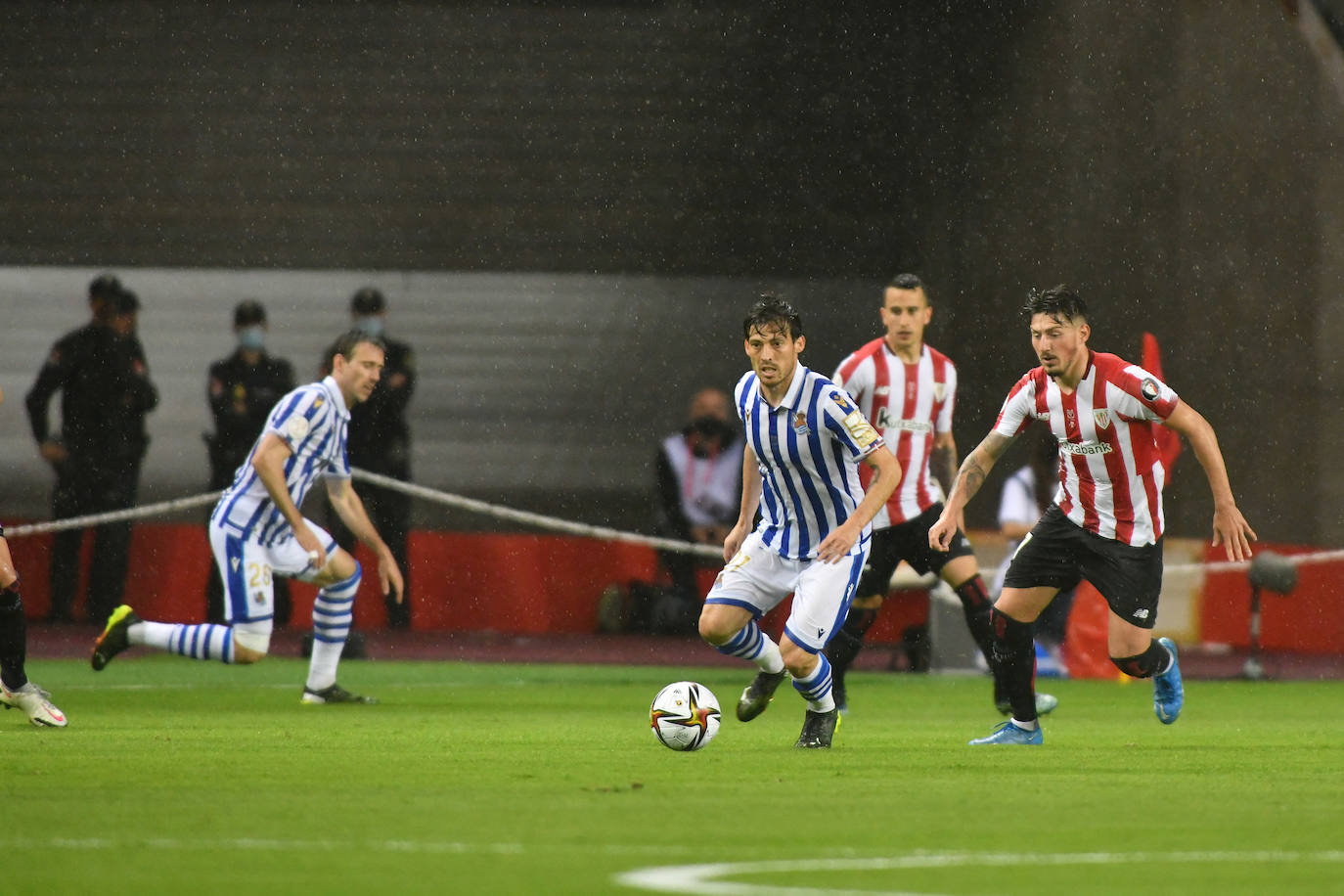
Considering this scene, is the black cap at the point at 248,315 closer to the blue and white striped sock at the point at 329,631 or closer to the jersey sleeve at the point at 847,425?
the blue and white striped sock at the point at 329,631

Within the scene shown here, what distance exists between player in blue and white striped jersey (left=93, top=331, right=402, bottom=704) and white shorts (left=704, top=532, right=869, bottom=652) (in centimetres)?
256

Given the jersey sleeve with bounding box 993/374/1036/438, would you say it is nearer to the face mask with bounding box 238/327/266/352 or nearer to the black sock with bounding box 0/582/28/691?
the black sock with bounding box 0/582/28/691

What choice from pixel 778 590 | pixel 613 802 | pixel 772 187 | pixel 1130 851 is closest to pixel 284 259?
pixel 772 187

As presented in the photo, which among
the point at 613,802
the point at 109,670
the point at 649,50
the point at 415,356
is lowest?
the point at 109,670

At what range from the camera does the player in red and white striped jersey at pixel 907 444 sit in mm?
9625

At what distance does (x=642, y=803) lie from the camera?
18.7 ft

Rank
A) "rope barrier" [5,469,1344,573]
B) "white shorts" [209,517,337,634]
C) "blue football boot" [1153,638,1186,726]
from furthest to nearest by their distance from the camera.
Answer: "rope barrier" [5,469,1344,573], "white shorts" [209,517,337,634], "blue football boot" [1153,638,1186,726]

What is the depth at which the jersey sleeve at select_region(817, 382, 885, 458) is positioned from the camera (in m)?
7.55

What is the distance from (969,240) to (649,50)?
118 inches

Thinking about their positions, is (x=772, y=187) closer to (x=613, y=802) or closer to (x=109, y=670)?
(x=109, y=670)

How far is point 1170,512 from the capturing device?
50.5ft

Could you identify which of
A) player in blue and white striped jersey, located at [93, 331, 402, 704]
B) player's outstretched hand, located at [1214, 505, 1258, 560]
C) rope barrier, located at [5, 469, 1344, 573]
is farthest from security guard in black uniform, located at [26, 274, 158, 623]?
player's outstretched hand, located at [1214, 505, 1258, 560]

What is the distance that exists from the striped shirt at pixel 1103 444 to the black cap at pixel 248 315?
28.8 ft

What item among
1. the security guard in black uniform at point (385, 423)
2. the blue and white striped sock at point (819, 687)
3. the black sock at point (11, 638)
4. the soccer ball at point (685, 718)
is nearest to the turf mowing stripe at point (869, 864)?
the soccer ball at point (685, 718)
